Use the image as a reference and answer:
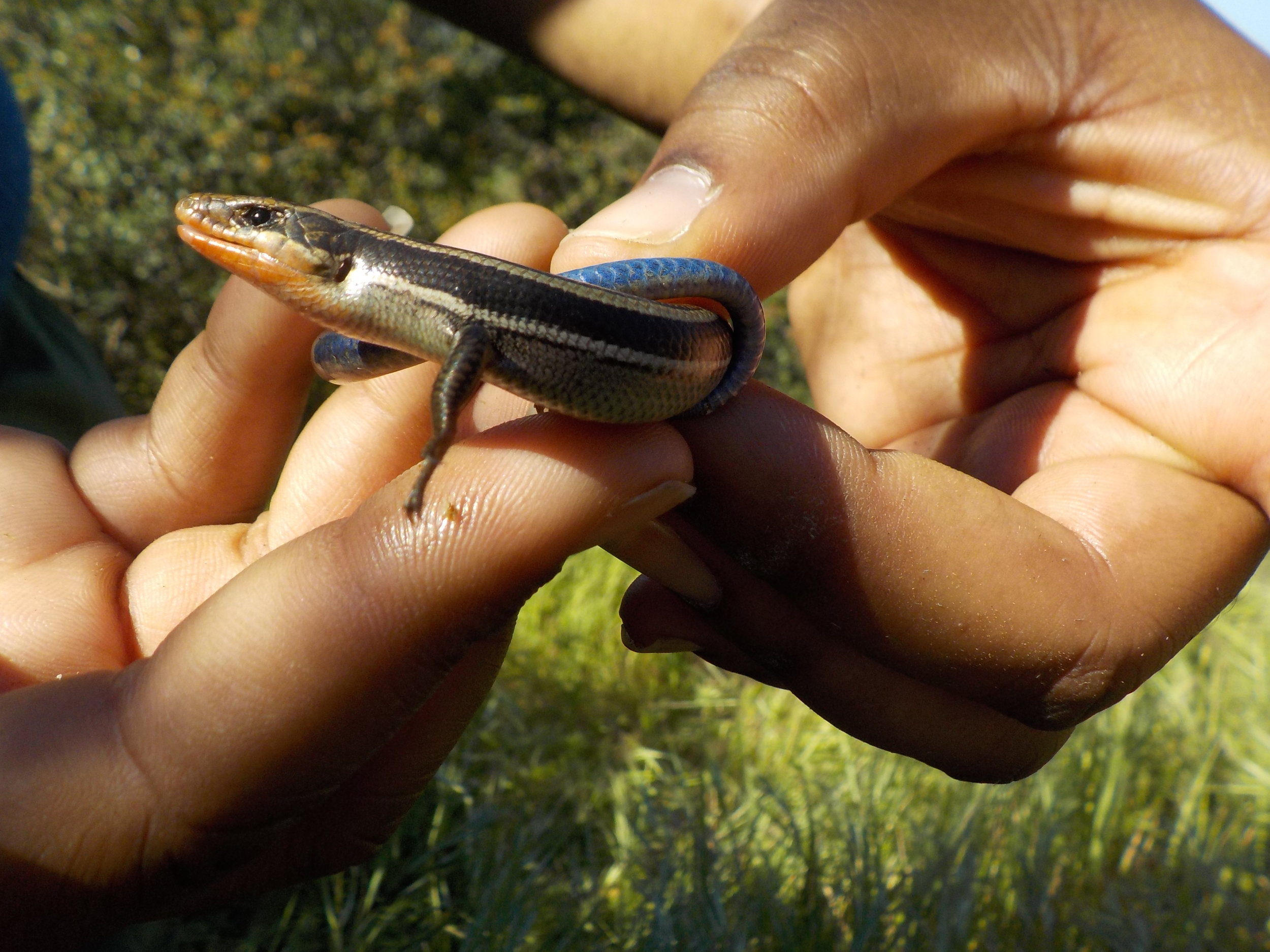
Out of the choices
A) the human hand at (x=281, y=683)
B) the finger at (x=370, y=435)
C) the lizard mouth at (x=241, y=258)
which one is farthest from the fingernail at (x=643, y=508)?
the finger at (x=370, y=435)

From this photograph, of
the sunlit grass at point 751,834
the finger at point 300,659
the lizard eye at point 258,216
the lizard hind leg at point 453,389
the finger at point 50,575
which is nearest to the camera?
the lizard hind leg at point 453,389

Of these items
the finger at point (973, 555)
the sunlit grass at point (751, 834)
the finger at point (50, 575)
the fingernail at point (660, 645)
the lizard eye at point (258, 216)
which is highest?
the lizard eye at point (258, 216)

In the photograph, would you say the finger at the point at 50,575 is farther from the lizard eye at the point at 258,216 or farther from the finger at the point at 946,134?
the finger at the point at 946,134

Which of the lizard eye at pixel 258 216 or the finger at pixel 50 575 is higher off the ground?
the lizard eye at pixel 258 216

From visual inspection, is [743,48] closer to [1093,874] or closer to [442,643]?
[442,643]

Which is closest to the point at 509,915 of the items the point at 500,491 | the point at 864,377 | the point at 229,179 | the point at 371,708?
the point at 371,708

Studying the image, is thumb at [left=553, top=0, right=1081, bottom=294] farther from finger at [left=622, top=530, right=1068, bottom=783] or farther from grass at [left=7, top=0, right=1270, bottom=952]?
grass at [left=7, top=0, right=1270, bottom=952]

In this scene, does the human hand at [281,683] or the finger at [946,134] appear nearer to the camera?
the human hand at [281,683]

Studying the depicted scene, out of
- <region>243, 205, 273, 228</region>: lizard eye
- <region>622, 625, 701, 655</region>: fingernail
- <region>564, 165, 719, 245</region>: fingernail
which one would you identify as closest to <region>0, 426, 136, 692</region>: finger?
<region>243, 205, 273, 228</region>: lizard eye
